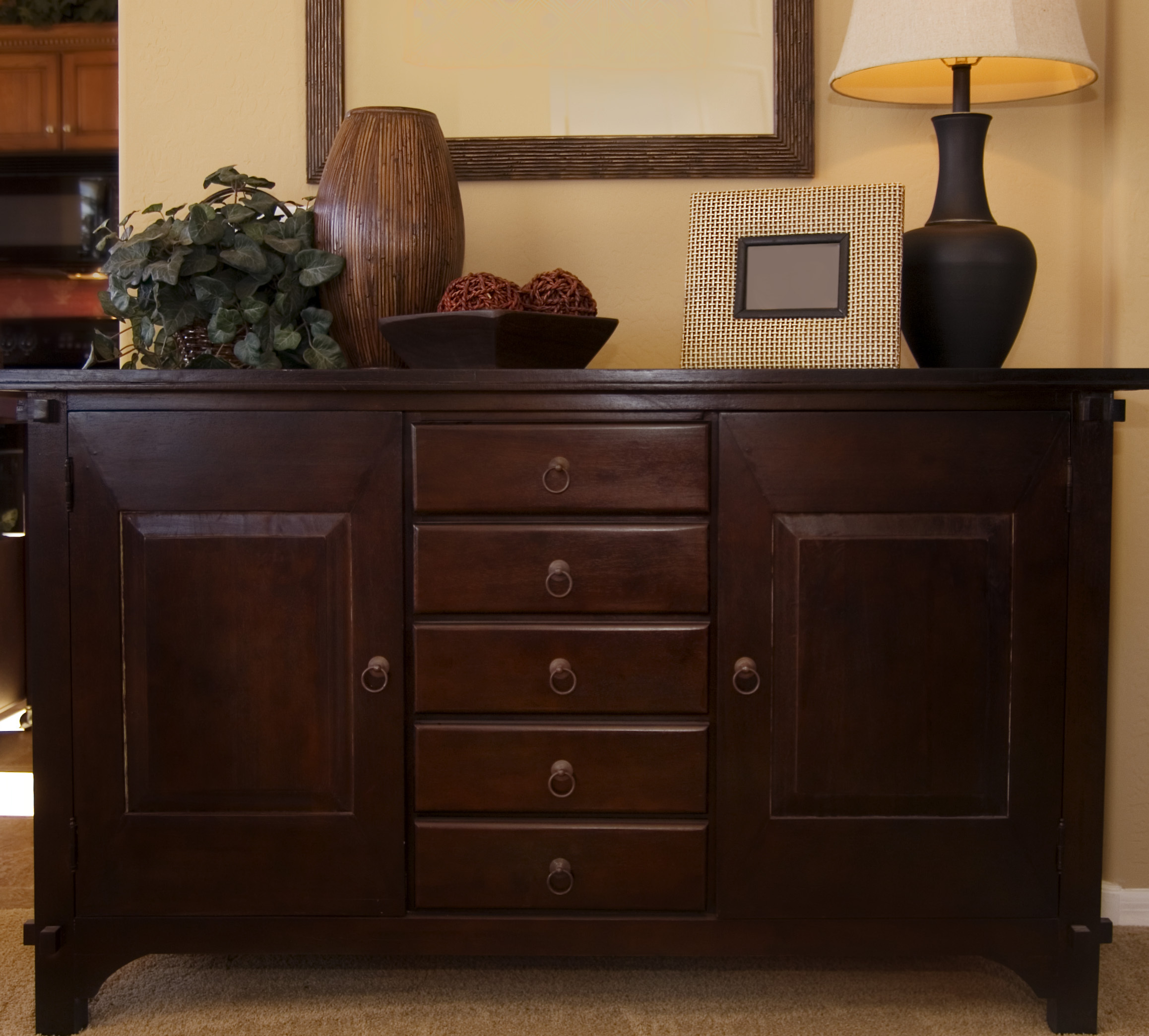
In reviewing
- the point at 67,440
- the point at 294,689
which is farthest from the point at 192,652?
the point at 67,440

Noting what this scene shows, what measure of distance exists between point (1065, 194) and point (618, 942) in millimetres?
1363

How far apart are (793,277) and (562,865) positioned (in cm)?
85

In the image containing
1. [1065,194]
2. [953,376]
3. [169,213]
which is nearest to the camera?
[953,376]

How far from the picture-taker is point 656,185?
1.76 m

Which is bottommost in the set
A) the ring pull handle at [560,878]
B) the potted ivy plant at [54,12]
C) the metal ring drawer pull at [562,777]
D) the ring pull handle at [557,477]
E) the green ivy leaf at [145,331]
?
the ring pull handle at [560,878]

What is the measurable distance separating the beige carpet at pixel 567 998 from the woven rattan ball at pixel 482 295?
94 cm

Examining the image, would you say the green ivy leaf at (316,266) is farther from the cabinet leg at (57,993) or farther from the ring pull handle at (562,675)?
the cabinet leg at (57,993)

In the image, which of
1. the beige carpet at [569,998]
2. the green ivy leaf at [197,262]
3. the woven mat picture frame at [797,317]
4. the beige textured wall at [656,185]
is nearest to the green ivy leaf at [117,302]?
the green ivy leaf at [197,262]

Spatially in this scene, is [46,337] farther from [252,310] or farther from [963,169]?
[963,169]

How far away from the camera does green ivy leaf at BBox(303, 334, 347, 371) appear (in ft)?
5.00

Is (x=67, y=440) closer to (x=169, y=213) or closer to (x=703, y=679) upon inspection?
(x=169, y=213)

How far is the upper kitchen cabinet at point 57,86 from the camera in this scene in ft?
10.8

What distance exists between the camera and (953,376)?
1273 millimetres

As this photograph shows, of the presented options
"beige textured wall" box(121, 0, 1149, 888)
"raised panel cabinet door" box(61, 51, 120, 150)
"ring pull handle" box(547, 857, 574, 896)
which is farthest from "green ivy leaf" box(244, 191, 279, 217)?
"raised panel cabinet door" box(61, 51, 120, 150)
